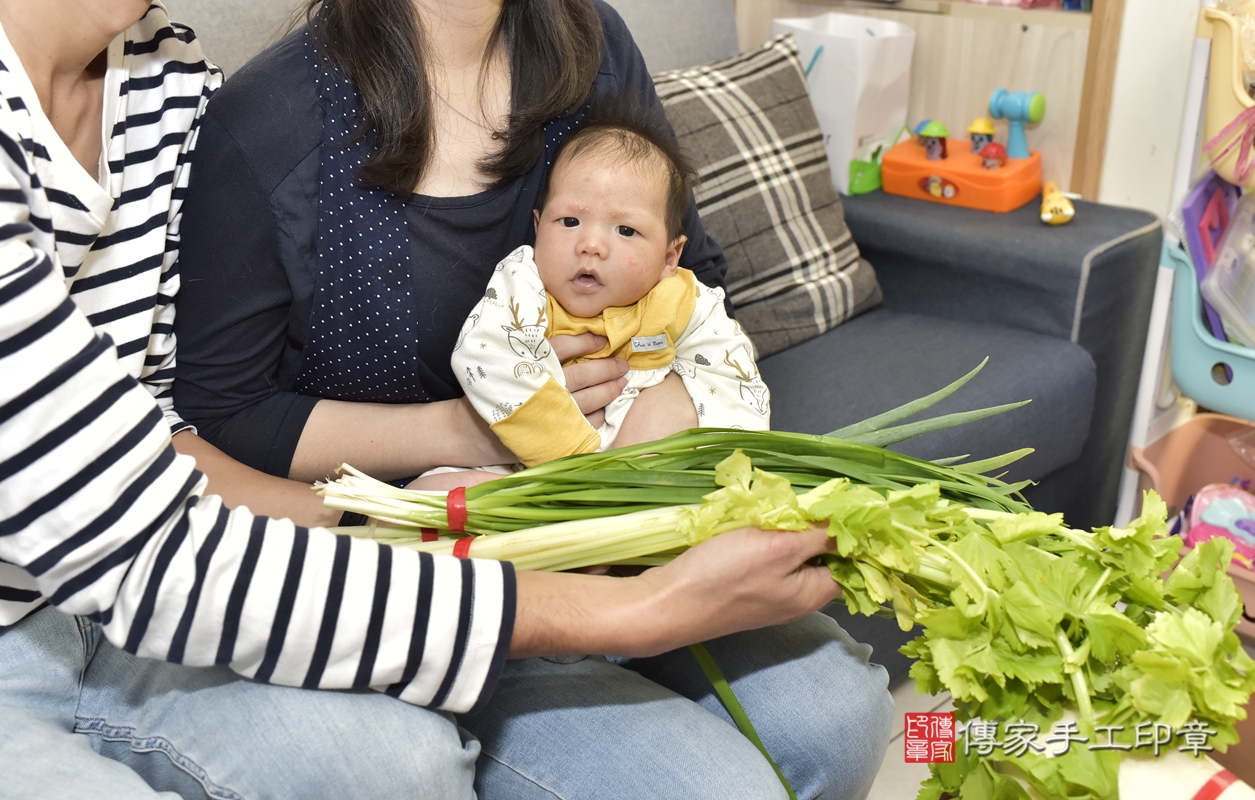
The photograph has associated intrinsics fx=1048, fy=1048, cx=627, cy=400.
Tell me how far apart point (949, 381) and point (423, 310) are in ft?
3.09

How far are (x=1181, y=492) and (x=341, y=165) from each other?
1.78m

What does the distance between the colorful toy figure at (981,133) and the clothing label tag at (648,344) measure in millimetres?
1247

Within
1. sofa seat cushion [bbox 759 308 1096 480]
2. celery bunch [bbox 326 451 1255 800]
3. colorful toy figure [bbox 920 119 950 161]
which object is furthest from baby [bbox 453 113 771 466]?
colorful toy figure [bbox 920 119 950 161]

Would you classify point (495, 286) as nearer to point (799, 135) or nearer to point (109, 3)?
point (109, 3)

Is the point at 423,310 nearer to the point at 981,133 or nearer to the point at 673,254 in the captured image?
the point at 673,254

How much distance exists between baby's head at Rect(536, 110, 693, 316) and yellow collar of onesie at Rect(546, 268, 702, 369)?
0.04 feet

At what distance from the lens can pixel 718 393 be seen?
4.36ft

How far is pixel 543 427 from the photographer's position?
1181mm

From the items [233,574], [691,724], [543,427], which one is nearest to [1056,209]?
[543,427]

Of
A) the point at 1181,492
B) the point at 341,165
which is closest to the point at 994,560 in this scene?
the point at 341,165

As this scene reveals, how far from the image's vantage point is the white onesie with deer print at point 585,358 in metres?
1.17

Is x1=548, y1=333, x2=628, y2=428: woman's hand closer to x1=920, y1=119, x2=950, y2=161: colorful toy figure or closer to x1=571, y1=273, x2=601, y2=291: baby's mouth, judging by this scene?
x1=571, y1=273, x2=601, y2=291: baby's mouth

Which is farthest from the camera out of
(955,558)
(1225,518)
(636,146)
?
(1225,518)

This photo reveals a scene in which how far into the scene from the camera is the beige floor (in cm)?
167
